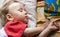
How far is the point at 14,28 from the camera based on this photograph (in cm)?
106

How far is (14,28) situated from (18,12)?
12 centimetres

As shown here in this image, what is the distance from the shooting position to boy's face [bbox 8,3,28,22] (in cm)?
112

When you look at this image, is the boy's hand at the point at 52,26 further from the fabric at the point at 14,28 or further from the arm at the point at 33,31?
the fabric at the point at 14,28

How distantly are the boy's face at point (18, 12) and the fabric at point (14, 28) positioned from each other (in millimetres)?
38

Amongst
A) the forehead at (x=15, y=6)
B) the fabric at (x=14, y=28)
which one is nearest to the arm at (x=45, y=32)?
the fabric at (x=14, y=28)

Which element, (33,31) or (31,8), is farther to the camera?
(31,8)

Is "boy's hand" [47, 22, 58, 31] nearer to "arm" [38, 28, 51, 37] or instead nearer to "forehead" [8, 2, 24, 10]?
"arm" [38, 28, 51, 37]

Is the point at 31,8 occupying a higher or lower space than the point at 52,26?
higher

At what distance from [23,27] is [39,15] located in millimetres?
156

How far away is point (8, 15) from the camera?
3.71 feet

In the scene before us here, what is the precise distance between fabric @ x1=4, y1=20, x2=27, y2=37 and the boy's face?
1.5 inches

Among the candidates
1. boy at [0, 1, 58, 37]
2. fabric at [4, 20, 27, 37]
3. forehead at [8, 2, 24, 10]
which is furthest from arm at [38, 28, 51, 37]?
forehead at [8, 2, 24, 10]

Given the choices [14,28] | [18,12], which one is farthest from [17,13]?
[14,28]

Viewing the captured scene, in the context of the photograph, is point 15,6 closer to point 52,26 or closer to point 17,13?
point 17,13
